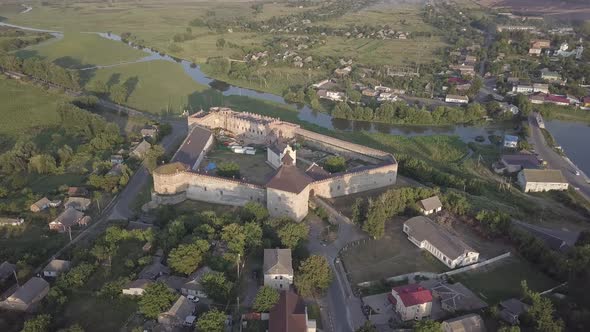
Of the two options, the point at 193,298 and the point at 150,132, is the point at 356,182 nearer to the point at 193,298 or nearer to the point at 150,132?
the point at 193,298

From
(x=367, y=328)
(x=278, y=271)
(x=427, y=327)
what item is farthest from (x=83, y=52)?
(x=427, y=327)

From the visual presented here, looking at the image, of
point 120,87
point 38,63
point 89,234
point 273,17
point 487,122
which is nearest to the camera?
point 89,234

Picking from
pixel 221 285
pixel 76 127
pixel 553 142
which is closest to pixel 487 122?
pixel 553 142

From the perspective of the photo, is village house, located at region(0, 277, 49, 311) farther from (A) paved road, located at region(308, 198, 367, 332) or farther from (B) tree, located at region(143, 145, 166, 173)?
(B) tree, located at region(143, 145, 166, 173)

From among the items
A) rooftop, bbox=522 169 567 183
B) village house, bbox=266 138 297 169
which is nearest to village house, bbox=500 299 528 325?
rooftop, bbox=522 169 567 183

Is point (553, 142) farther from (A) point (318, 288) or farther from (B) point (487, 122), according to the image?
(A) point (318, 288)
